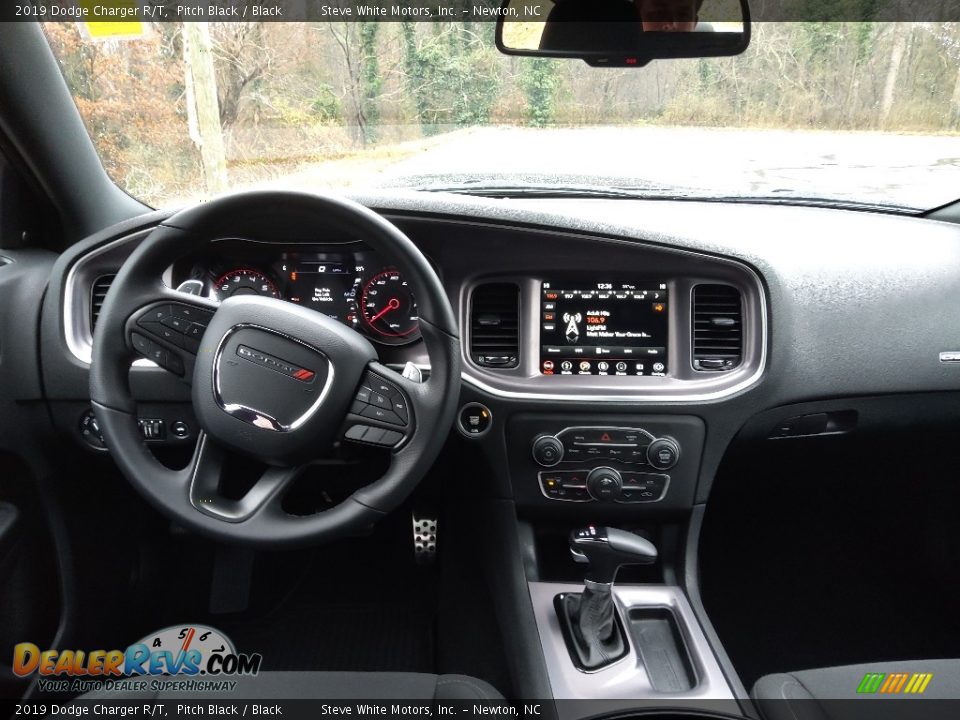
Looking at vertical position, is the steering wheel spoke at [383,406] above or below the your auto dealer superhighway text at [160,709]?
above

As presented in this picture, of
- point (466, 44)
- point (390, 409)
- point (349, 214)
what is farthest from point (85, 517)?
point (466, 44)

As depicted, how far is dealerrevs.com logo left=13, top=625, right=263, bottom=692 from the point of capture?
178cm

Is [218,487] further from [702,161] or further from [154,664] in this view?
[702,161]

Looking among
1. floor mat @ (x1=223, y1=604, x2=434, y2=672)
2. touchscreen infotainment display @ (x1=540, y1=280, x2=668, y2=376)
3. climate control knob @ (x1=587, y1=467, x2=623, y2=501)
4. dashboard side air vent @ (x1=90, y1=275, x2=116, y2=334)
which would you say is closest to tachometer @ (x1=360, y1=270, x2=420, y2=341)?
touchscreen infotainment display @ (x1=540, y1=280, x2=668, y2=376)

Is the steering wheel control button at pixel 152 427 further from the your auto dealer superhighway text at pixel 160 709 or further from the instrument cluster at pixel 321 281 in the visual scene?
the your auto dealer superhighway text at pixel 160 709

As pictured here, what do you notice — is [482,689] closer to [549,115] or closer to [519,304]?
[519,304]

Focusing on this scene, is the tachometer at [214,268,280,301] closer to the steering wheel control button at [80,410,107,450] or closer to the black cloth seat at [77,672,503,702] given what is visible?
the steering wheel control button at [80,410,107,450]

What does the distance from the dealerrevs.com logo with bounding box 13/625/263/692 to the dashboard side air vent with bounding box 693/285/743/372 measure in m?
1.44

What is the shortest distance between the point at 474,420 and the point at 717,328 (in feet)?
2.37

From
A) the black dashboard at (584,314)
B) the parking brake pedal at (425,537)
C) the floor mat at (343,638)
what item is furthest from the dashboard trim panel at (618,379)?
the floor mat at (343,638)

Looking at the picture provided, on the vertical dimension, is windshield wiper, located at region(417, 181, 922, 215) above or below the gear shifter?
above

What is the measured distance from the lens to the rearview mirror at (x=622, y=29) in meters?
1.75

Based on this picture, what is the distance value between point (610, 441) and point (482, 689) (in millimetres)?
723

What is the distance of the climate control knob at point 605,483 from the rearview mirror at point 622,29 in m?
1.07
